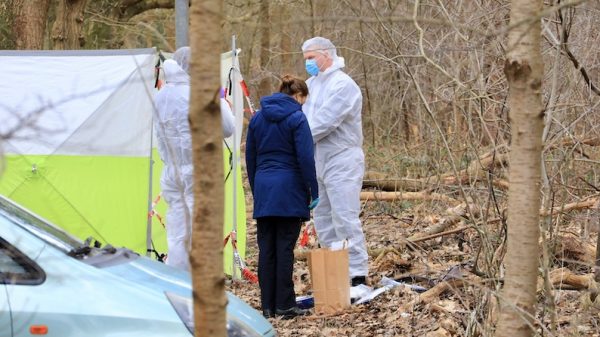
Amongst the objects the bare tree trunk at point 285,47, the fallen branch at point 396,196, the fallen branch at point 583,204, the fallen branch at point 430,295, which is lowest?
the fallen branch at point 430,295

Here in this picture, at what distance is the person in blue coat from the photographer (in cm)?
718

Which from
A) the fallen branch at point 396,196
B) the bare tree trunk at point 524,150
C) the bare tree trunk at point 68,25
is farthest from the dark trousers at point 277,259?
the bare tree trunk at point 68,25

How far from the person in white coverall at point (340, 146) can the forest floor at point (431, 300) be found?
47cm

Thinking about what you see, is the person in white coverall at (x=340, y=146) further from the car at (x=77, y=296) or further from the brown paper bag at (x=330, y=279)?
the car at (x=77, y=296)

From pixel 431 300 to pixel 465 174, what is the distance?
1251mm

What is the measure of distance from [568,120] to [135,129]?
3.96m

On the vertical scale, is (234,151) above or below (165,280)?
above

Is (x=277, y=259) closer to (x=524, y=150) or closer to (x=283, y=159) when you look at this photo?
(x=283, y=159)

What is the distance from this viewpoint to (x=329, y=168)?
815 cm

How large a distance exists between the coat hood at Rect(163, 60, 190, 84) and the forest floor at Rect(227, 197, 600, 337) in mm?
2003

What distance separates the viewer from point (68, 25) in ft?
47.9

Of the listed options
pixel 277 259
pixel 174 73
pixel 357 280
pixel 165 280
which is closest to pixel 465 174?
pixel 357 280

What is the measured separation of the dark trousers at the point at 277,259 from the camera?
24.2ft

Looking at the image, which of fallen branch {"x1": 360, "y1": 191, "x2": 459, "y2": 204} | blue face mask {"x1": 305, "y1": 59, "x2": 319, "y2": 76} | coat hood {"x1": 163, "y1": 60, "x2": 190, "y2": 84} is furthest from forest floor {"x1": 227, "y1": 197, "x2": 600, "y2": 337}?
coat hood {"x1": 163, "y1": 60, "x2": 190, "y2": 84}
